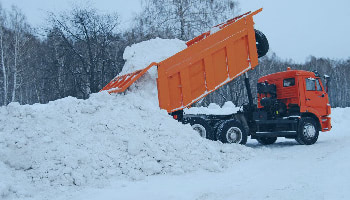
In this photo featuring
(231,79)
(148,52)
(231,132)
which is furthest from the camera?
(231,132)

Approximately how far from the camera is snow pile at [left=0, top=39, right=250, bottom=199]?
5293 mm

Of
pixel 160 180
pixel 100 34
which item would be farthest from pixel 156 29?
pixel 160 180

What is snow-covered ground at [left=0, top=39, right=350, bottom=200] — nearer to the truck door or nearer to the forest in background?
the truck door

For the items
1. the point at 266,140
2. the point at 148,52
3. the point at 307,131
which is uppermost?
the point at 148,52

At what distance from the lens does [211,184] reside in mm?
5578

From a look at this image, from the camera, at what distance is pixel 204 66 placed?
8953mm

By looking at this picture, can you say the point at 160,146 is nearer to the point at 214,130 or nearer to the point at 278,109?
the point at 214,130

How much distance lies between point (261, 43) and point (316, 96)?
292 centimetres

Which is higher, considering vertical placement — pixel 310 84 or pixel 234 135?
pixel 310 84

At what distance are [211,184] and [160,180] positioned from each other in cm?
90

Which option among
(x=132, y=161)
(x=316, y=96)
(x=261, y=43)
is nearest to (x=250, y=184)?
(x=132, y=161)

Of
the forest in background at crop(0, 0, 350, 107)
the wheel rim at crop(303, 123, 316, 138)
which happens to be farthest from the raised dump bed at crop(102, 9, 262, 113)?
the forest in background at crop(0, 0, 350, 107)

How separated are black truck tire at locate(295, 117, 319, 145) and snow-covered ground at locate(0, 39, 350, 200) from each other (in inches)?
84.6

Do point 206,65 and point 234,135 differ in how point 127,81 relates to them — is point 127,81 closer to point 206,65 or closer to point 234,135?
point 206,65
